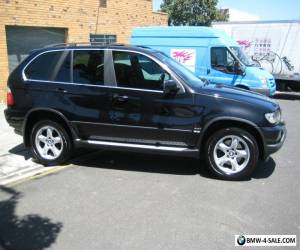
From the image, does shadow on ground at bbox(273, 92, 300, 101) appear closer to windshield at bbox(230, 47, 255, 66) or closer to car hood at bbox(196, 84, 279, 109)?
windshield at bbox(230, 47, 255, 66)

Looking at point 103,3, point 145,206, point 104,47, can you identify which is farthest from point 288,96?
point 145,206

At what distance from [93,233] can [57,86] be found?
2.77 metres

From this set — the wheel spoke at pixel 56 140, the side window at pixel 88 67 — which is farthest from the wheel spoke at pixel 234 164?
the wheel spoke at pixel 56 140

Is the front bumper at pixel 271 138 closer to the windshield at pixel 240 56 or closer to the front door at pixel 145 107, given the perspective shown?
the front door at pixel 145 107

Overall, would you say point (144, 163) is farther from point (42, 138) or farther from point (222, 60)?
point (222, 60)

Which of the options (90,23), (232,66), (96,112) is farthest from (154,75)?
(90,23)

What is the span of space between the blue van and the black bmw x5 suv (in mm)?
5393

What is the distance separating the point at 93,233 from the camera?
4211 millimetres

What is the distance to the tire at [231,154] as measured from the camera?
18.5 feet

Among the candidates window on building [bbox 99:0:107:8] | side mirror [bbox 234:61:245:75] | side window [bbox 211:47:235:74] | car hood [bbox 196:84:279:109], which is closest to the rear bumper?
car hood [bbox 196:84:279:109]

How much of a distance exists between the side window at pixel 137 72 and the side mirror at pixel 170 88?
15 centimetres

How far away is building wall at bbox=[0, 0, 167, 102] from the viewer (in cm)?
1192

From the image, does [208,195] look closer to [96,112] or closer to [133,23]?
[96,112]

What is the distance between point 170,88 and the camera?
221 inches
